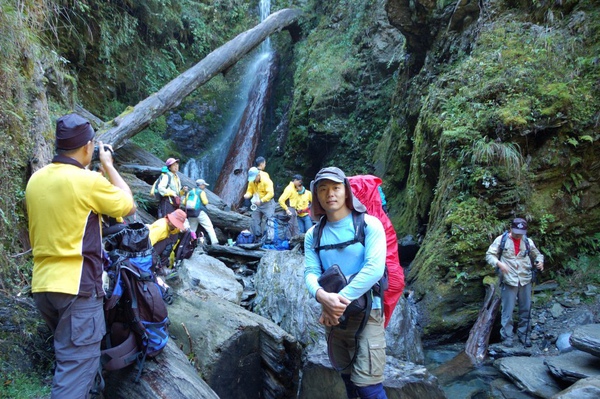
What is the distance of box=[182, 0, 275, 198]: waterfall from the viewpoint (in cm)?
1594

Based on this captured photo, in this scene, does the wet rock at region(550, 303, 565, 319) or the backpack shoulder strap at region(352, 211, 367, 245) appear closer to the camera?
the backpack shoulder strap at region(352, 211, 367, 245)

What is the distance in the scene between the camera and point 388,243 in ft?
11.0

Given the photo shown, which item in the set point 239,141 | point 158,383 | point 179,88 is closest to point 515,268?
point 158,383

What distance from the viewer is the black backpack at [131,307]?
3121mm

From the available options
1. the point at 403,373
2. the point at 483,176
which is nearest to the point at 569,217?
the point at 483,176

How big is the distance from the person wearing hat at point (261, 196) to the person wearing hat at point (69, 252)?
22.6 ft

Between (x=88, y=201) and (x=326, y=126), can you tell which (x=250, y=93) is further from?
(x=88, y=201)

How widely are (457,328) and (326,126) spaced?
9.57 m

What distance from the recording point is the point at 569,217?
7.45m

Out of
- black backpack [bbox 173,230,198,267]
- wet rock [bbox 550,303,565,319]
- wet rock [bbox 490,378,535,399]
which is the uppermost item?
wet rock [bbox 550,303,565,319]

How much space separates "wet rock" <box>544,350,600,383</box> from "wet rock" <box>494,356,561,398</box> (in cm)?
11

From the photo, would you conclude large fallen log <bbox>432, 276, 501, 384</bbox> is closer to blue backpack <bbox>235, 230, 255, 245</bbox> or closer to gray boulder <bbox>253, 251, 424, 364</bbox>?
gray boulder <bbox>253, 251, 424, 364</bbox>

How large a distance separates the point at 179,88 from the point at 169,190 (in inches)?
192

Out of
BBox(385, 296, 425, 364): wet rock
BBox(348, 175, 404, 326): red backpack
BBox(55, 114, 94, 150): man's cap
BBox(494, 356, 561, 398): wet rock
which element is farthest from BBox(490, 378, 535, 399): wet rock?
BBox(55, 114, 94, 150): man's cap
